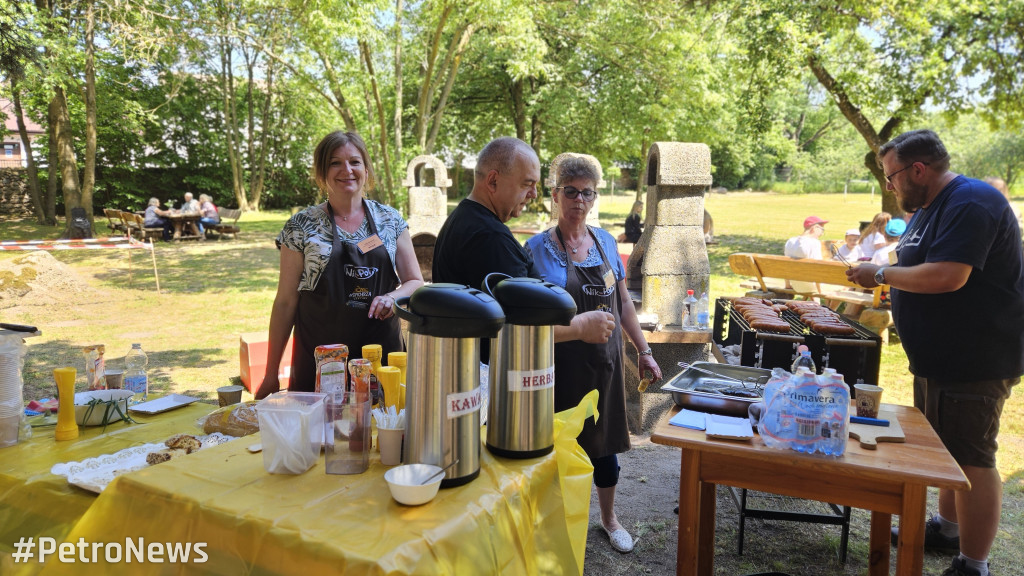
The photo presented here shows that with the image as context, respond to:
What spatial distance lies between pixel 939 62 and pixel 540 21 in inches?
317

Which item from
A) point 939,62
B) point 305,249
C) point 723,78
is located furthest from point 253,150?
point 305,249

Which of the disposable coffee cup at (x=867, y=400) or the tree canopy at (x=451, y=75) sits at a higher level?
the tree canopy at (x=451, y=75)

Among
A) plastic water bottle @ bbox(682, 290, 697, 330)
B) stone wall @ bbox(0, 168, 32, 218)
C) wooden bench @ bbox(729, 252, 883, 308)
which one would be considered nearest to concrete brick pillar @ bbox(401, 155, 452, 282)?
wooden bench @ bbox(729, 252, 883, 308)

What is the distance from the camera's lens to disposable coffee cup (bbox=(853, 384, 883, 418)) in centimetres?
251

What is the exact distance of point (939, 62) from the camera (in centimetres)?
1028

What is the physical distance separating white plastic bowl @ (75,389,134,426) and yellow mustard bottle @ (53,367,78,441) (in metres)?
0.09

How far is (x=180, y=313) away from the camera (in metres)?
9.32

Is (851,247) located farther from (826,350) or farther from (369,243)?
(369,243)

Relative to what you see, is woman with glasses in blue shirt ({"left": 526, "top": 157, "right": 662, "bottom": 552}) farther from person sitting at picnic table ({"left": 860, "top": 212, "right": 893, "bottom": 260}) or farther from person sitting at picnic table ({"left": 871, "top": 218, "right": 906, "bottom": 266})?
person sitting at picnic table ({"left": 860, "top": 212, "right": 893, "bottom": 260})

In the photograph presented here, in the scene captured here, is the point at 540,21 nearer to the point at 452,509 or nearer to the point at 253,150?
the point at 452,509

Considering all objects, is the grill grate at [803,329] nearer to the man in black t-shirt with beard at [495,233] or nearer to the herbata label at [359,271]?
the man in black t-shirt with beard at [495,233]

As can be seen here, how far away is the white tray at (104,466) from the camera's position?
1783 mm

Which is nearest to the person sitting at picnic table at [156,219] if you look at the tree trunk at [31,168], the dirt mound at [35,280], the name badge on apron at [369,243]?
the tree trunk at [31,168]

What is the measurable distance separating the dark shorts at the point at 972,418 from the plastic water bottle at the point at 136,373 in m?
3.63
